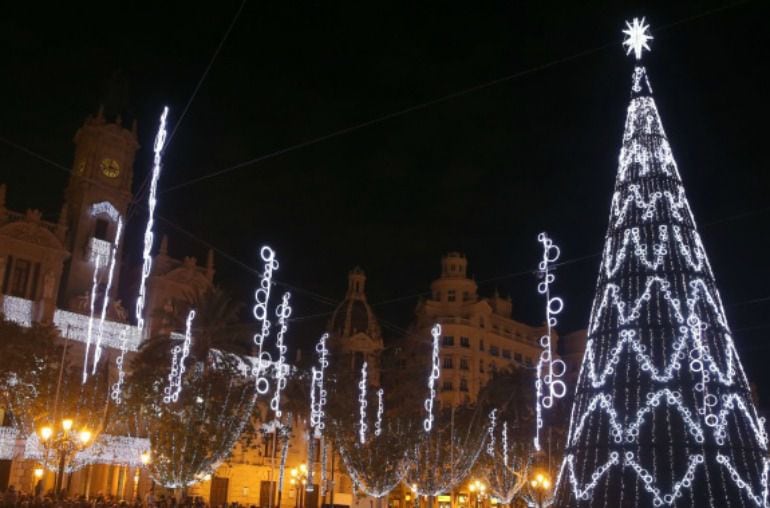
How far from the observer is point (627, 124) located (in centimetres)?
2327

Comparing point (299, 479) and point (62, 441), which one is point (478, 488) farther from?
point (62, 441)

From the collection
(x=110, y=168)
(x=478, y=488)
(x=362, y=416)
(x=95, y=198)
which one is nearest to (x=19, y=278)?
(x=95, y=198)

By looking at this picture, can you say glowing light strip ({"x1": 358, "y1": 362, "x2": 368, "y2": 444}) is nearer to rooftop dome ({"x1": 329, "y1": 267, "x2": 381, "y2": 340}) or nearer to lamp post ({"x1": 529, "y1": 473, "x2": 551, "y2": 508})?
lamp post ({"x1": 529, "y1": 473, "x2": 551, "y2": 508})

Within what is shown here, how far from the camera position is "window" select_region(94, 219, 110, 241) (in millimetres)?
52344

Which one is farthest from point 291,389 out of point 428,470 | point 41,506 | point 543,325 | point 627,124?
point 543,325

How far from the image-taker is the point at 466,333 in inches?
3036

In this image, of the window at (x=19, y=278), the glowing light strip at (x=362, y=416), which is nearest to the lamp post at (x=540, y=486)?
the glowing light strip at (x=362, y=416)

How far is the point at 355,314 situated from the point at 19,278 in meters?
36.6

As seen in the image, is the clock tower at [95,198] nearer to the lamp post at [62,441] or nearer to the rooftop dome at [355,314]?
the lamp post at [62,441]

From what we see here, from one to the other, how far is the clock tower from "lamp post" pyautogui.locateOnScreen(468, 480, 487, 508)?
3228cm

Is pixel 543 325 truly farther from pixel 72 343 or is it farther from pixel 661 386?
pixel 661 386

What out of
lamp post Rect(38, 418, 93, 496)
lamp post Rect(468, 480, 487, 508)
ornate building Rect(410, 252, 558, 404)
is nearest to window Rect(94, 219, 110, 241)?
lamp post Rect(38, 418, 93, 496)

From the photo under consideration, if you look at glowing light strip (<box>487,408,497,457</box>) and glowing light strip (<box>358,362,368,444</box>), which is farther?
glowing light strip (<box>487,408,497,457</box>)

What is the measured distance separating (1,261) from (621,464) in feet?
127
